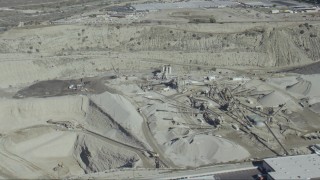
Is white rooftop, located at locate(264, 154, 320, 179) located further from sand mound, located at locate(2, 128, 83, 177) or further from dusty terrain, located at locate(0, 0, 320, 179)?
sand mound, located at locate(2, 128, 83, 177)

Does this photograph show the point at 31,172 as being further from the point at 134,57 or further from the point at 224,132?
the point at 134,57

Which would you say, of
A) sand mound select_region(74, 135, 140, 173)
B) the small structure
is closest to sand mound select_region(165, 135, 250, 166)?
sand mound select_region(74, 135, 140, 173)

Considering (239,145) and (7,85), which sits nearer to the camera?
(239,145)

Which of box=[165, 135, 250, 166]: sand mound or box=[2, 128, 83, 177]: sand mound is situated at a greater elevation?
box=[165, 135, 250, 166]: sand mound

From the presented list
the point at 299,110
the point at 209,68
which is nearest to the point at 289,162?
the point at 299,110

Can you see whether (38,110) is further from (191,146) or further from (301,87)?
(301,87)

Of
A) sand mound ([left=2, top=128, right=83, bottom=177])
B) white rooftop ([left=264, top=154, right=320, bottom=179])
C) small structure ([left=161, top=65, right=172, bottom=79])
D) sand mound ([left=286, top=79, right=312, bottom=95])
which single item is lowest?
sand mound ([left=2, top=128, right=83, bottom=177])
